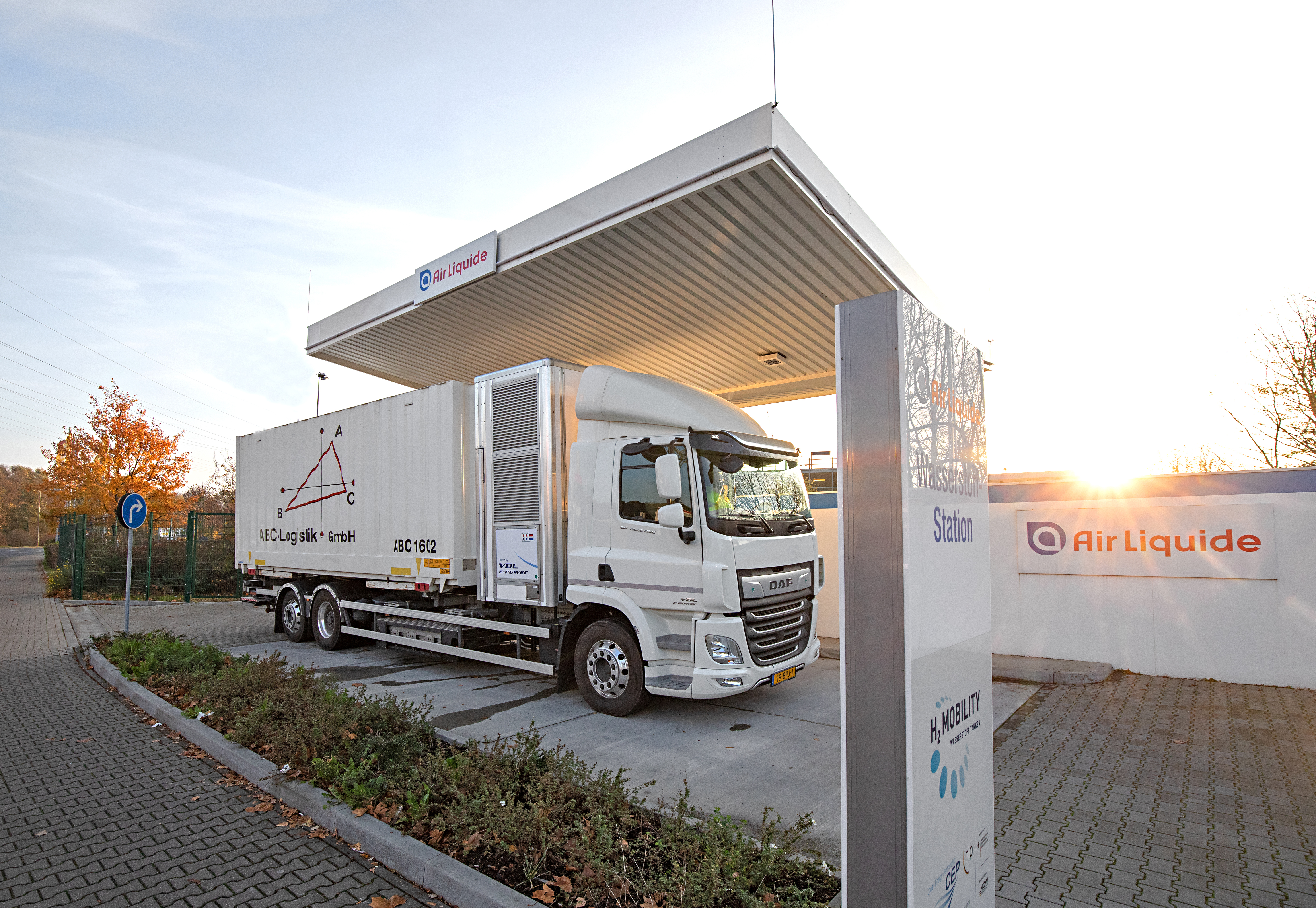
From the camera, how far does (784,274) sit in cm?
847

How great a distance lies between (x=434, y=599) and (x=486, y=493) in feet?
5.87

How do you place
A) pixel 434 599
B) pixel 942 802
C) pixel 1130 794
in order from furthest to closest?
1. pixel 434 599
2. pixel 1130 794
3. pixel 942 802

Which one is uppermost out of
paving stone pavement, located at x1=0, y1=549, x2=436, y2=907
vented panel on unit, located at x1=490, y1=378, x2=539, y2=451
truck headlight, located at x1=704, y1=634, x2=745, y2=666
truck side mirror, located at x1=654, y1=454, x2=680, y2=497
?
vented panel on unit, located at x1=490, y1=378, x2=539, y2=451

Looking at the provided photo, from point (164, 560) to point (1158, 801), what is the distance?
75.2 ft

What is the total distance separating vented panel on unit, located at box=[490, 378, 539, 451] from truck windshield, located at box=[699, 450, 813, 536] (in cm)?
206

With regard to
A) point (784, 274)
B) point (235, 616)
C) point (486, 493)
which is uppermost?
point (784, 274)

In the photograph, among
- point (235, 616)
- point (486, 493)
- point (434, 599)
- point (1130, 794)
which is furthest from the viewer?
point (235, 616)

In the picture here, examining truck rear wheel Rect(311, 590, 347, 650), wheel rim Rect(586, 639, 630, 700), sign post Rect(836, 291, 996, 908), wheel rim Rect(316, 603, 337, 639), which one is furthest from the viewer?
wheel rim Rect(316, 603, 337, 639)

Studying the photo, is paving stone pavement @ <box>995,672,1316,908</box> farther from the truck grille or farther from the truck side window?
the truck side window

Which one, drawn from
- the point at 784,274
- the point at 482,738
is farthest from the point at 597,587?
the point at 784,274

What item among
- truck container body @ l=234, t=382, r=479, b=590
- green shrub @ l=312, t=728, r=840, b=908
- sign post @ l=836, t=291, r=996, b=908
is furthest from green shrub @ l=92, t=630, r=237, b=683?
sign post @ l=836, t=291, r=996, b=908

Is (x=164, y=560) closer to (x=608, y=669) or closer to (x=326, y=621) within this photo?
(x=326, y=621)

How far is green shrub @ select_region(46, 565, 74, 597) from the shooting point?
2014cm

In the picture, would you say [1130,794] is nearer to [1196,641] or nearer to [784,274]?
[1196,641]
